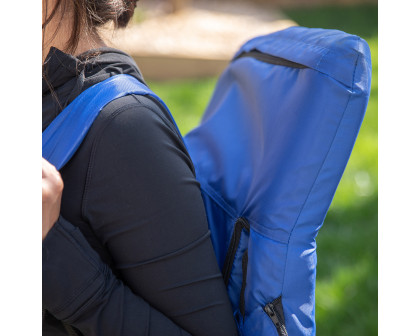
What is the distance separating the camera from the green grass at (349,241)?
2.25m

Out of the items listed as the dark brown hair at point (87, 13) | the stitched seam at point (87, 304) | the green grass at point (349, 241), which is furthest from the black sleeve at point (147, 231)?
the green grass at point (349, 241)

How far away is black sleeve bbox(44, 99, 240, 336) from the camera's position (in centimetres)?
88

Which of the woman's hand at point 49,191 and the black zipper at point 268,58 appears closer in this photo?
the woman's hand at point 49,191

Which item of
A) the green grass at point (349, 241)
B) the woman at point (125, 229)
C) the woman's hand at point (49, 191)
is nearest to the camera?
the woman's hand at point (49, 191)

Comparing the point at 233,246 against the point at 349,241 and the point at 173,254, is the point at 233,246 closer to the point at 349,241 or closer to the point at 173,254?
the point at 173,254

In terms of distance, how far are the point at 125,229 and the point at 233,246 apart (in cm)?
25

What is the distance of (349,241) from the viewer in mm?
2734

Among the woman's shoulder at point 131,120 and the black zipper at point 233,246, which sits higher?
the woman's shoulder at point 131,120

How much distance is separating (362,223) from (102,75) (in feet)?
7.44

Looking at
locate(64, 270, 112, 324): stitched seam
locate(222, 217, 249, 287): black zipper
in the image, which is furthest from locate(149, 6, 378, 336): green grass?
locate(64, 270, 112, 324): stitched seam

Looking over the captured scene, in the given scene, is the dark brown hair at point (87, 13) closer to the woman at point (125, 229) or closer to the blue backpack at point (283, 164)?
the woman at point (125, 229)

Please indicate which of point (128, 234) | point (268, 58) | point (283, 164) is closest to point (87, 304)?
point (128, 234)
